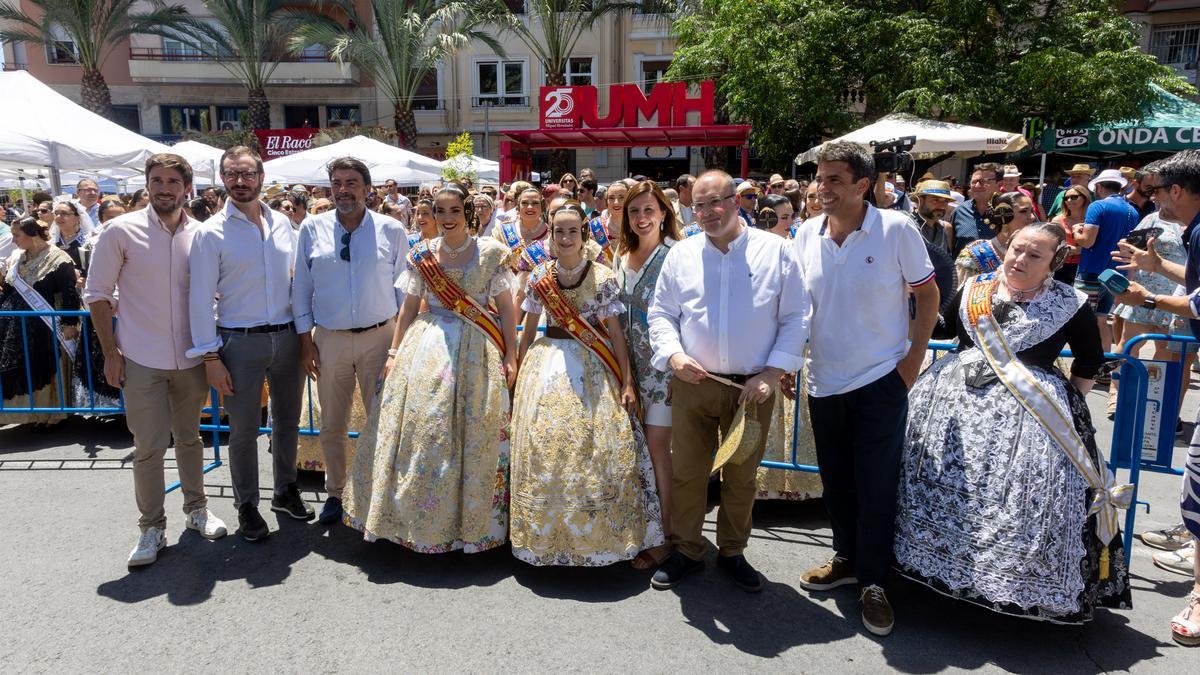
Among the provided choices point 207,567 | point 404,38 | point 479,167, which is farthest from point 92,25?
point 207,567

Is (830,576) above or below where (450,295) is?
below

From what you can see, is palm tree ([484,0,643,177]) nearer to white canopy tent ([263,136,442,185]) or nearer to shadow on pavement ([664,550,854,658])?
white canopy tent ([263,136,442,185])

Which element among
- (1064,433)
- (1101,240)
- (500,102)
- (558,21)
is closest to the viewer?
(1064,433)

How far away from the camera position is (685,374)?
131 inches

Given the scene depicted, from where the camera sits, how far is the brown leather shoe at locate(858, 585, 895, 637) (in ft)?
10.7

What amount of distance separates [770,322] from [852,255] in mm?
440

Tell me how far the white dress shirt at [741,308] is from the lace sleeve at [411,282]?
139 cm

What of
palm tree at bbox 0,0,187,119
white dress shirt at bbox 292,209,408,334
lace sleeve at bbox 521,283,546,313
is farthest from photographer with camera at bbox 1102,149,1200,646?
palm tree at bbox 0,0,187,119

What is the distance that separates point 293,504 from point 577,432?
1.92 metres

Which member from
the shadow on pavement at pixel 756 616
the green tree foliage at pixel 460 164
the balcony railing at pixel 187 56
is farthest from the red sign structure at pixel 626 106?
the shadow on pavement at pixel 756 616

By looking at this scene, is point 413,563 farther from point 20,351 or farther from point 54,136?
point 54,136

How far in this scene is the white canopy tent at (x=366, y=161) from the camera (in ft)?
48.8

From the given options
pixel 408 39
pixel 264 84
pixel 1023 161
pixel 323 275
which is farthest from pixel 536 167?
pixel 323 275

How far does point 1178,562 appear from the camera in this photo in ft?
12.5
